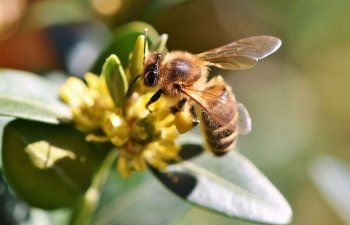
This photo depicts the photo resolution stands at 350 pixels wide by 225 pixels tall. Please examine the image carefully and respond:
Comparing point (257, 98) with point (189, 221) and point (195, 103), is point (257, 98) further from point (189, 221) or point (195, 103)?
point (195, 103)

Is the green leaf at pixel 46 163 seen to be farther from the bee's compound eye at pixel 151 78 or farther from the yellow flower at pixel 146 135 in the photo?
the bee's compound eye at pixel 151 78

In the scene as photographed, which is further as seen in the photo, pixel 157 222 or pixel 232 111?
pixel 157 222

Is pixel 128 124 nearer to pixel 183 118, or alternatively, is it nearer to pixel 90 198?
pixel 183 118

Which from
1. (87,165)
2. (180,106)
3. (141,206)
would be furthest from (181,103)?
(141,206)

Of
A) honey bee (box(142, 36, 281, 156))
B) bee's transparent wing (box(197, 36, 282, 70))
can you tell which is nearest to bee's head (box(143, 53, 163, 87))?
honey bee (box(142, 36, 281, 156))

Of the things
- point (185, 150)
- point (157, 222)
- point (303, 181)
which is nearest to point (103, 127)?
point (185, 150)

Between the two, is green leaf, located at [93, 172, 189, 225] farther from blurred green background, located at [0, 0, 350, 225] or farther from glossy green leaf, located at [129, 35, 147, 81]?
glossy green leaf, located at [129, 35, 147, 81]
